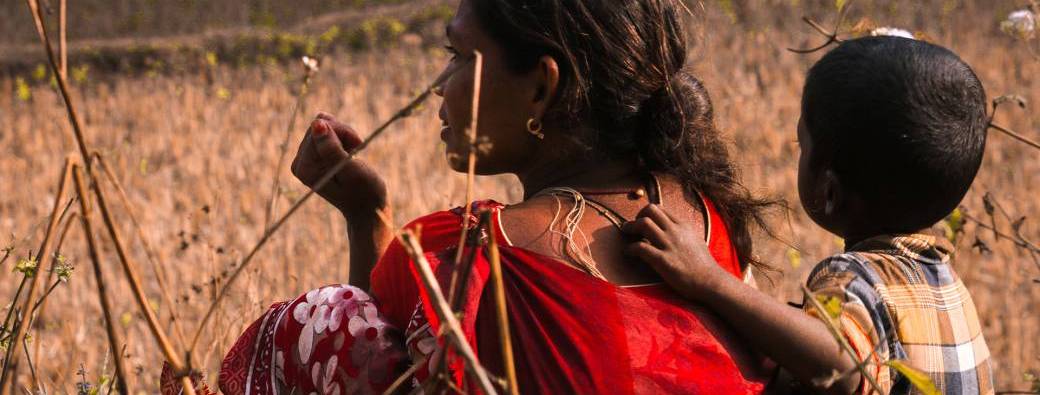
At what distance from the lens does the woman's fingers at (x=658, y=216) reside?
1.79 metres

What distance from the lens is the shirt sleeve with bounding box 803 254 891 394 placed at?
178cm

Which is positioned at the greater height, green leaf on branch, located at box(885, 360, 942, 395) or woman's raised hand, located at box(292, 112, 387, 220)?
woman's raised hand, located at box(292, 112, 387, 220)

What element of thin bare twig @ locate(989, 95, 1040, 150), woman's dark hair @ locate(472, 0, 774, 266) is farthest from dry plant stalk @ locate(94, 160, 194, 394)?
thin bare twig @ locate(989, 95, 1040, 150)

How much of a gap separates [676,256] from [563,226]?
18cm

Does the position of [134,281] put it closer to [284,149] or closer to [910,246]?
[284,149]

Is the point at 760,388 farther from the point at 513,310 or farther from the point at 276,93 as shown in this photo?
the point at 276,93

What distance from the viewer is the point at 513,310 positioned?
1760 mm

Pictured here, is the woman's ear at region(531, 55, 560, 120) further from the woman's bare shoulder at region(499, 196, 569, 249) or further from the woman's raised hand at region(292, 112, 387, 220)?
the woman's raised hand at region(292, 112, 387, 220)

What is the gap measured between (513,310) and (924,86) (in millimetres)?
717

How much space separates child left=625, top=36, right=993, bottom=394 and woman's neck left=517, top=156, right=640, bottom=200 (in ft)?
0.61

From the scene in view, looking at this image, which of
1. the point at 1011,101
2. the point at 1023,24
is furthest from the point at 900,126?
the point at 1023,24

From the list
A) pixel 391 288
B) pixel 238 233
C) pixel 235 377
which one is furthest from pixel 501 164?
pixel 238 233

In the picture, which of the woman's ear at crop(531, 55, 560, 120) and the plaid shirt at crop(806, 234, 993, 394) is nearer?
the plaid shirt at crop(806, 234, 993, 394)

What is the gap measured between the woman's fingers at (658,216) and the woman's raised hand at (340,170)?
53 cm
